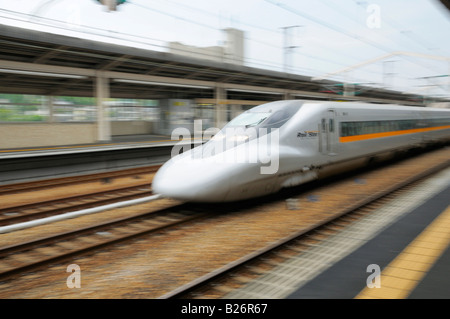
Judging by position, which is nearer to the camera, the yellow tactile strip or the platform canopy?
the yellow tactile strip

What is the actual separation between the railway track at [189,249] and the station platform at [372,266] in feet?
1.15

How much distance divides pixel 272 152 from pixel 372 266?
10.5 feet

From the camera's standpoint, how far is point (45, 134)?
14312 mm

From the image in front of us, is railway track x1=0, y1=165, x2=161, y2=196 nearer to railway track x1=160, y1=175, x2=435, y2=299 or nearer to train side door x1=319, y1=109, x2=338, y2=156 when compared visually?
train side door x1=319, y1=109, x2=338, y2=156

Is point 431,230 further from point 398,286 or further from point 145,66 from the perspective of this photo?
point 145,66

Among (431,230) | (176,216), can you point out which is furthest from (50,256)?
(431,230)

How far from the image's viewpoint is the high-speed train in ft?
20.6

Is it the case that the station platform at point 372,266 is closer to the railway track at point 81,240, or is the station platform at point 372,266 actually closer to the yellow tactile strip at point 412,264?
the yellow tactile strip at point 412,264

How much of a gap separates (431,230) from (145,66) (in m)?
12.0

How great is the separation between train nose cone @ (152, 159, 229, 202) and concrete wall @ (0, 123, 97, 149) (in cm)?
986

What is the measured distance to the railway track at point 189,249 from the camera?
3.90m

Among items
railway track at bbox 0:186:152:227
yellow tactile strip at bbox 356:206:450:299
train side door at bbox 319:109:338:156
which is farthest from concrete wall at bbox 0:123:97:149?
yellow tactile strip at bbox 356:206:450:299

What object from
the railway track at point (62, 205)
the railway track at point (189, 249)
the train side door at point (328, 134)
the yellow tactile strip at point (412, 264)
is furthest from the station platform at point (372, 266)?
the railway track at point (62, 205)
